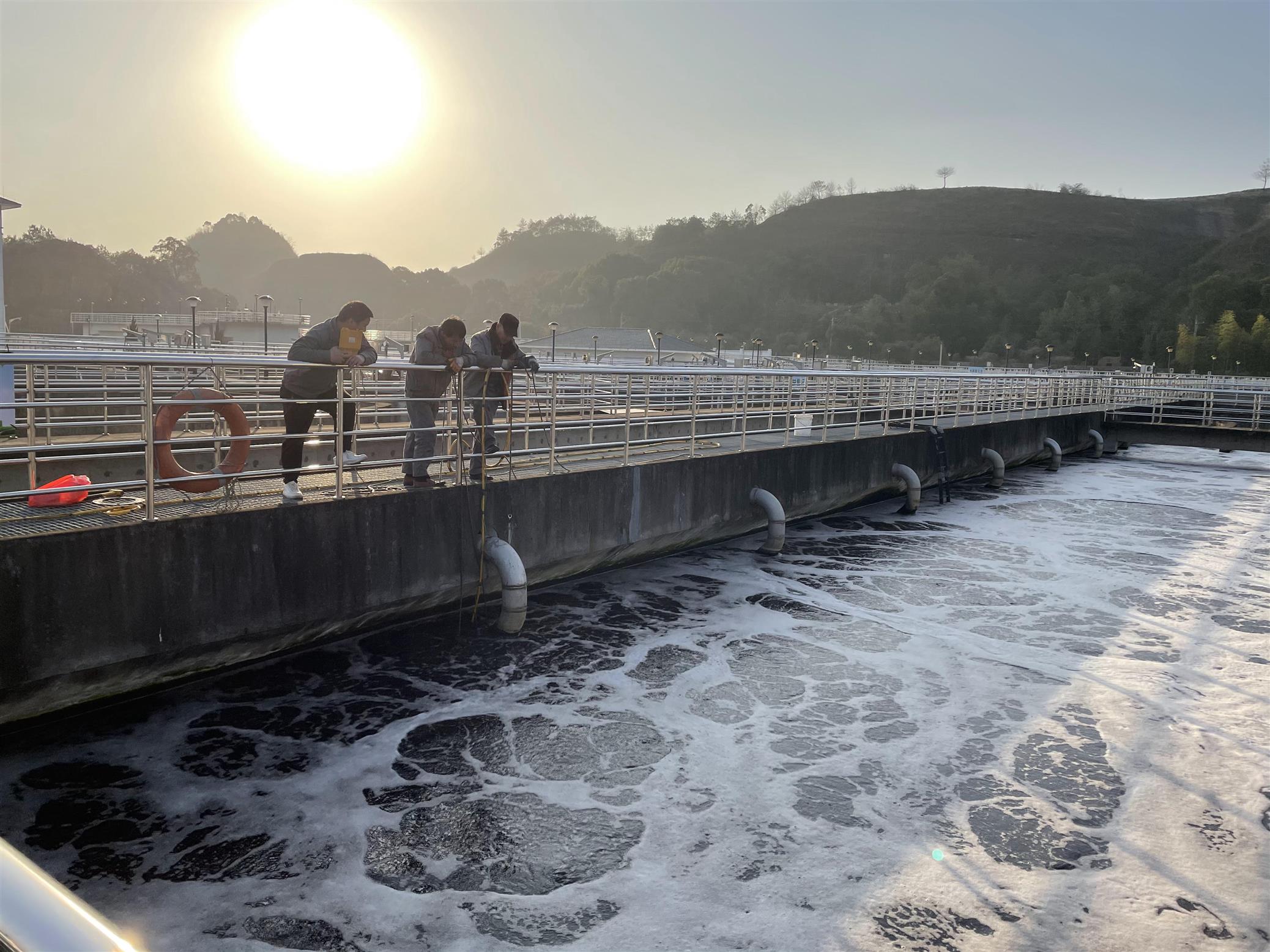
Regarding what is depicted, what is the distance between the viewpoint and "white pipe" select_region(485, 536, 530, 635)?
9.68 meters

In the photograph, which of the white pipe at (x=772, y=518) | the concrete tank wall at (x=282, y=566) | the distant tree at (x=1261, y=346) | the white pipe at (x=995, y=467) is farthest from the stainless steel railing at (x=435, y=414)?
the distant tree at (x=1261, y=346)

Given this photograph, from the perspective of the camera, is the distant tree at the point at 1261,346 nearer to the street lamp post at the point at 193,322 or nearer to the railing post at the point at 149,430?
Answer: the street lamp post at the point at 193,322

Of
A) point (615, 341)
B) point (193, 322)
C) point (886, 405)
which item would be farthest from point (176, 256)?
point (886, 405)

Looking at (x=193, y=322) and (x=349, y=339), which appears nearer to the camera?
(x=349, y=339)

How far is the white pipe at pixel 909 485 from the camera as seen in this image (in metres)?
18.7

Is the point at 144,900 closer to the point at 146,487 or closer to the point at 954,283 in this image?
the point at 146,487

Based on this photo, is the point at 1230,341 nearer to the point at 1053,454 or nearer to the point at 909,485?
the point at 1053,454

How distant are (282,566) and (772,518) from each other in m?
7.97

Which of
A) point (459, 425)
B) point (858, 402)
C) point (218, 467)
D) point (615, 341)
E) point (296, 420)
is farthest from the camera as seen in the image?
point (615, 341)

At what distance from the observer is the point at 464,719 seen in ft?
25.7

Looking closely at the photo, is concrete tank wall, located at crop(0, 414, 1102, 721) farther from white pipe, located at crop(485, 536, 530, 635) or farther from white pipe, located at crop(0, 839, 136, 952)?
white pipe, located at crop(0, 839, 136, 952)

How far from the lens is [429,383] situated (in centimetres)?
1006

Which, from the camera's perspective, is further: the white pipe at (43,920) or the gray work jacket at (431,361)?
the gray work jacket at (431,361)

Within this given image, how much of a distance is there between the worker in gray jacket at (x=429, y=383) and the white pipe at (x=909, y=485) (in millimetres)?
11301
